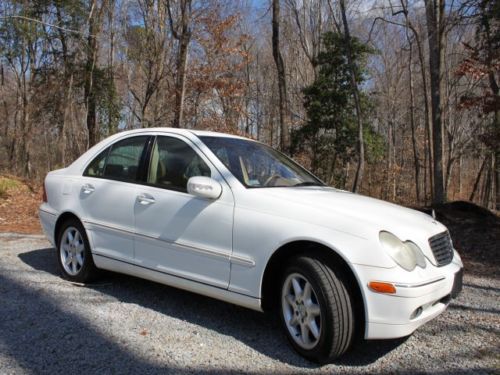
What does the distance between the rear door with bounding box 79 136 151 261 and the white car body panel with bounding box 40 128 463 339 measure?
0.04 ft

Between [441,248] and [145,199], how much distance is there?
2.44 meters

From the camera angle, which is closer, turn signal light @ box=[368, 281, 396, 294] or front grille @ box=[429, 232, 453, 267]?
turn signal light @ box=[368, 281, 396, 294]

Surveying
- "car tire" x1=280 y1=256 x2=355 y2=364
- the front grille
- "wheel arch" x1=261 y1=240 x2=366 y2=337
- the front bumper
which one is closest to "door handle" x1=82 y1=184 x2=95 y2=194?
"wheel arch" x1=261 y1=240 x2=366 y2=337

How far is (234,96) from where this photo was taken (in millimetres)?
22562

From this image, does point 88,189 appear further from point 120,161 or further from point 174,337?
point 174,337

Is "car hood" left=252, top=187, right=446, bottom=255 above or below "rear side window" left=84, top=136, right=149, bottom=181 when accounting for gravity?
below

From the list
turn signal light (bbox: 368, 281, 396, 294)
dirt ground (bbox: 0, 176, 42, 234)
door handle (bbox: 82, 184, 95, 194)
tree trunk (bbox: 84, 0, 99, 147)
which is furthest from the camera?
tree trunk (bbox: 84, 0, 99, 147)

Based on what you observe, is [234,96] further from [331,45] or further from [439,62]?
[439,62]

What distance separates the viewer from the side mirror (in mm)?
3393

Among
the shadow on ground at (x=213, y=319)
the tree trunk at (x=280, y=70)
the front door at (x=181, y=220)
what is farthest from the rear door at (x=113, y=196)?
the tree trunk at (x=280, y=70)

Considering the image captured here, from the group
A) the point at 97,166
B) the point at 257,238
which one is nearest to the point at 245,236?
the point at 257,238

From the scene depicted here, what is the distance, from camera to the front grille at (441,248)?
3.12m

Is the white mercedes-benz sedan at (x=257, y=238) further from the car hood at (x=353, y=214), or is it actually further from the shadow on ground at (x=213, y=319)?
the shadow on ground at (x=213, y=319)

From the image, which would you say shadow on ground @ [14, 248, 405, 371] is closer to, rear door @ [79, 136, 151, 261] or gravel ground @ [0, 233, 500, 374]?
gravel ground @ [0, 233, 500, 374]
